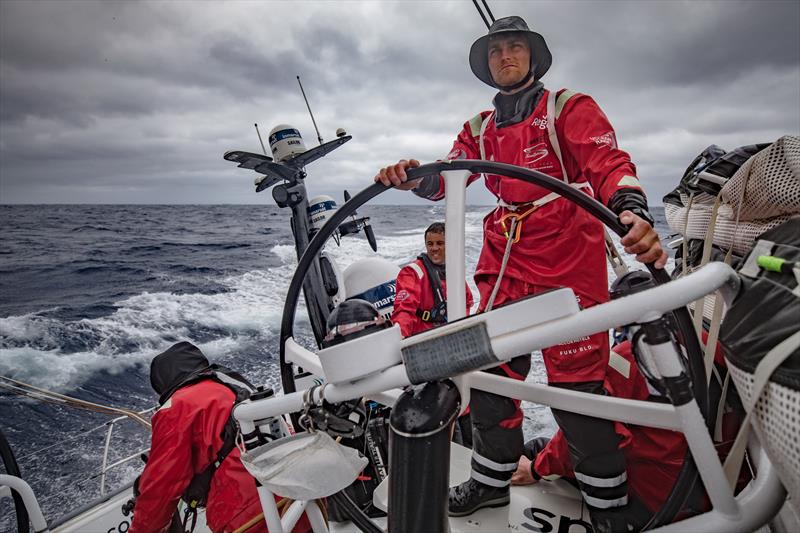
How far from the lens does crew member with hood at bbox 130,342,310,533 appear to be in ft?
6.21

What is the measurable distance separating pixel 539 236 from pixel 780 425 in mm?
969

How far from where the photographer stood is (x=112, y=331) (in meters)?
8.08

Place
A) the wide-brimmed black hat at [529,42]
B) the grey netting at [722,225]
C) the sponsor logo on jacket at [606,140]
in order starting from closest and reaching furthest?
the grey netting at [722,225], the sponsor logo on jacket at [606,140], the wide-brimmed black hat at [529,42]

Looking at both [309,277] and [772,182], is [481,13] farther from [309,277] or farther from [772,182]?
[309,277]

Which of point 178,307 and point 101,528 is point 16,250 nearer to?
point 178,307

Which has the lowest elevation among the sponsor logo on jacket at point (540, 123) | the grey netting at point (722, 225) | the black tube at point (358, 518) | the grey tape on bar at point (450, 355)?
the black tube at point (358, 518)

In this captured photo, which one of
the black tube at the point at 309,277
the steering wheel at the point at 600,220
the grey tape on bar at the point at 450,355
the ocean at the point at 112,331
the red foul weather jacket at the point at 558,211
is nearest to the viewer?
the grey tape on bar at the point at 450,355

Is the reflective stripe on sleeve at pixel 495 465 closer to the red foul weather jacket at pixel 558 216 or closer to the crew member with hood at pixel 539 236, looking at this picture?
the crew member with hood at pixel 539 236

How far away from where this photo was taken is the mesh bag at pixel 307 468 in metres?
1.03

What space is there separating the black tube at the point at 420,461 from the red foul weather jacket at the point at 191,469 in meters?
1.40

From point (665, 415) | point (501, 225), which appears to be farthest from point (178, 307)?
point (665, 415)

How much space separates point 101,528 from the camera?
2.75 m

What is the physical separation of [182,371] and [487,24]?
2.16 metres

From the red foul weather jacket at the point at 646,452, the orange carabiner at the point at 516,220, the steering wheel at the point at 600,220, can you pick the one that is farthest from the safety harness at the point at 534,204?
the red foul weather jacket at the point at 646,452
